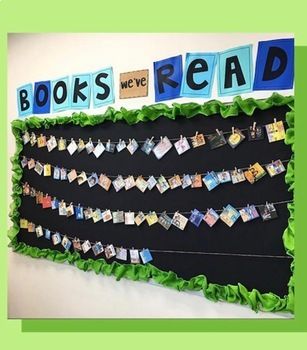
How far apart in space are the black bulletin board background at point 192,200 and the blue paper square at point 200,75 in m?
0.10

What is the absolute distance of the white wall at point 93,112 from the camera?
1.40 metres

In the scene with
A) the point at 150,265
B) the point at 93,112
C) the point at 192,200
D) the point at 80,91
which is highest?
the point at 80,91

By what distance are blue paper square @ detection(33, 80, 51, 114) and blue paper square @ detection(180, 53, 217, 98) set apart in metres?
0.76

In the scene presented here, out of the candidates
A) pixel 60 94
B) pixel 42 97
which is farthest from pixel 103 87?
pixel 42 97

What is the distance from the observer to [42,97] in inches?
72.9

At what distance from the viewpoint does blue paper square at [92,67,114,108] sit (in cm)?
162

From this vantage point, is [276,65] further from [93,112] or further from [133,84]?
[93,112]

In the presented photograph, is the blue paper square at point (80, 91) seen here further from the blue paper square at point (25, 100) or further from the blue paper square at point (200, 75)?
the blue paper square at point (200, 75)

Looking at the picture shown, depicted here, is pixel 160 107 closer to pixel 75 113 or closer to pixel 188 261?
pixel 75 113

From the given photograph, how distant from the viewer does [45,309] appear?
5.89 ft

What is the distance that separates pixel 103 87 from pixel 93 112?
0.13 metres

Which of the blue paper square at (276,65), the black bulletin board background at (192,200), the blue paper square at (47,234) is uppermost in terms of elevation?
the blue paper square at (276,65)

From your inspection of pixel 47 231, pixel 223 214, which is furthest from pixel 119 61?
pixel 47 231

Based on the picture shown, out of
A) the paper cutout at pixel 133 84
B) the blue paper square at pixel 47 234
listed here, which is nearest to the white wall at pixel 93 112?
the paper cutout at pixel 133 84
